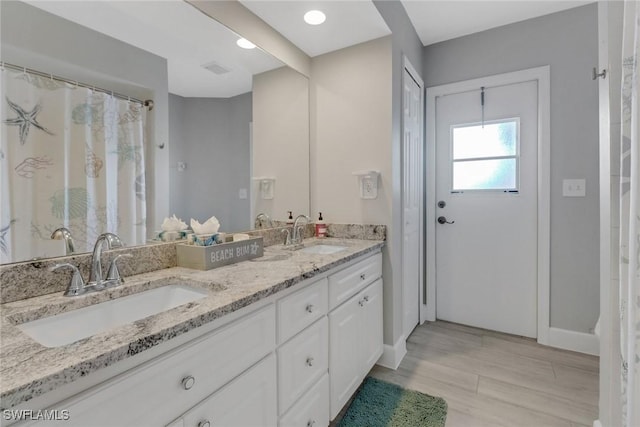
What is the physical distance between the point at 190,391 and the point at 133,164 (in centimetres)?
90

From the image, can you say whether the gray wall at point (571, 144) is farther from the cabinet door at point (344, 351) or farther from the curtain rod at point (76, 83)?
the curtain rod at point (76, 83)

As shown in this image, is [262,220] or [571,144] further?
[571,144]

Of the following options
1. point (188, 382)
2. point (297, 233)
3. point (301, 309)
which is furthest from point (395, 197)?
point (188, 382)

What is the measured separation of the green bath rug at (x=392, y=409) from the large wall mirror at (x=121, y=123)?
118 centimetres

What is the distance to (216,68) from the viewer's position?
162 centimetres

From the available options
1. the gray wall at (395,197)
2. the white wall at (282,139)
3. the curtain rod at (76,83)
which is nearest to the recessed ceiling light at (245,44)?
the white wall at (282,139)

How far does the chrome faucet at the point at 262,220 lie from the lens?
1914mm

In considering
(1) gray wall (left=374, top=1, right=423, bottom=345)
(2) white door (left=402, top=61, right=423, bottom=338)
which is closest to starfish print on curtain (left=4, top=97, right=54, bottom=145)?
(1) gray wall (left=374, top=1, right=423, bottom=345)

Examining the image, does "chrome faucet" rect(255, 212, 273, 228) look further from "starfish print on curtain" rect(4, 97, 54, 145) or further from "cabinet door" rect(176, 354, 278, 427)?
"starfish print on curtain" rect(4, 97, 54, 145)

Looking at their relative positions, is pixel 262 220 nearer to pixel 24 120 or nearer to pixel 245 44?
pixel 245 44

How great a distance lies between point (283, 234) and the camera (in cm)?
203

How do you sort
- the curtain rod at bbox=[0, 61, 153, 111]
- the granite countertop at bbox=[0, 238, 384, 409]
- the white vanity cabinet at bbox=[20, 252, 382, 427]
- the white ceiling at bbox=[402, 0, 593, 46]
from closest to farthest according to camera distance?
1. the granite countertop at bbox=[0, 238, 384, 409]
2. the white vanity cabinet at bbox=[20, 252, 382, 427]
3. the curtain rod at bbox=[0, 61, 153, 111]
4. the white ceiling at bbox=[402, 0, 593, 46]

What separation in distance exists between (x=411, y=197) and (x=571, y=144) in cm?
117

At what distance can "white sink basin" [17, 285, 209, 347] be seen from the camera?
2.62 feet
